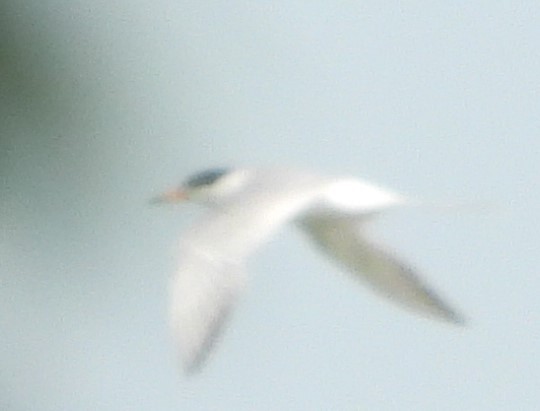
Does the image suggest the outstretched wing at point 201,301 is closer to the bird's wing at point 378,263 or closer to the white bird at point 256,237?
the white bird at point 256,237

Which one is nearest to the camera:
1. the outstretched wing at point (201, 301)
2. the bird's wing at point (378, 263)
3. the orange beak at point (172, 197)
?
the outstretched wing at point (201, 301)

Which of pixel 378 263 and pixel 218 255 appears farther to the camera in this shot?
pixel 378 263

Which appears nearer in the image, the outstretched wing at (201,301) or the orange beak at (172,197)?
the outstretched wing at (201,301)

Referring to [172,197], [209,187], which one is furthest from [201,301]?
[172,197]

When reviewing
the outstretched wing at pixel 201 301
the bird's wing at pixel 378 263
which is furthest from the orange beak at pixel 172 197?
the outstretched wing at pixel 201 301

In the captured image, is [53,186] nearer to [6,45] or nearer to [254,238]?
[6,45]

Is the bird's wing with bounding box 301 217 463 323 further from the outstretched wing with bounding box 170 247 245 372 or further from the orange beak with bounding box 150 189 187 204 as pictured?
the outstretched wing with bounding box 170 247 245 372

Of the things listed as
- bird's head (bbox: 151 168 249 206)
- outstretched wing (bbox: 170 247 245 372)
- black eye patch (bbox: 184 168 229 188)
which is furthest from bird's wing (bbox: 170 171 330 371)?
black eye patch (bbox: 184 168 229 188)

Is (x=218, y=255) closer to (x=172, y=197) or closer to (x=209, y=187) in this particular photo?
(x=209, y=187)
